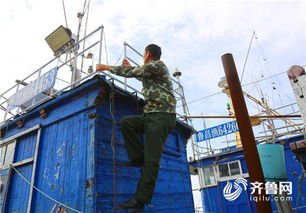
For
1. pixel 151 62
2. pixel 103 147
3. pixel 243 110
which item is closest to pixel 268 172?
pixel 243 110

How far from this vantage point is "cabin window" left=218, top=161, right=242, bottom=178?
39.5 feet

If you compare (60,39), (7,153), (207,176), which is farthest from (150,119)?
(207,176)

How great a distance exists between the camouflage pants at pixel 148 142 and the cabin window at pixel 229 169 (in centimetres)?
1008

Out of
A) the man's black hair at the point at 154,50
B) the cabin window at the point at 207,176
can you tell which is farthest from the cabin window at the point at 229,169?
the man's black hair at the point at 154,50

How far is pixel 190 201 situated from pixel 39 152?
444cm

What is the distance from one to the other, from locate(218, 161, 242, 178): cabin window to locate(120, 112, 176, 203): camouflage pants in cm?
1008

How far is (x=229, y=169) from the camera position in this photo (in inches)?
485

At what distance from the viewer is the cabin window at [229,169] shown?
39.5 feet

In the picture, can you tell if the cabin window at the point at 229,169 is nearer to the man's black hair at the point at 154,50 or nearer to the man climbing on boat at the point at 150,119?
the man climbing on boat at the point at 150,119

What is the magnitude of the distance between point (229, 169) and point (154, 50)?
10.5 metres

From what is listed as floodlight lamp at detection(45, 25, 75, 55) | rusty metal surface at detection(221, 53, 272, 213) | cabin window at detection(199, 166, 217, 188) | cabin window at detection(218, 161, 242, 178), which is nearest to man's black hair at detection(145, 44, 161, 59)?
rusty metal surface at detection(221, 53, 272, 213)

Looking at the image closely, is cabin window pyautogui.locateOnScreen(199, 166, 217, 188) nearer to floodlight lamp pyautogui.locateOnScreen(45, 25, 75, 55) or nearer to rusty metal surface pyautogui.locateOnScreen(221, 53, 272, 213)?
floodlight lamp pyautogui.locateOnScreen(45, 25, 75, 55)

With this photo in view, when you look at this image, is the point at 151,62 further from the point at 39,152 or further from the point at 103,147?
the point at 39,152

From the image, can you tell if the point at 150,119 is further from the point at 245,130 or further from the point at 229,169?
the point at 229,169
